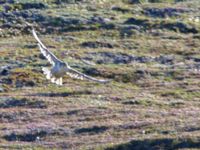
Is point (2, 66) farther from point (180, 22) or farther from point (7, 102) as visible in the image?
point (180, 22)

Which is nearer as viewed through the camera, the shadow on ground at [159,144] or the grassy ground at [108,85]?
the shadow on ground at [159,144]

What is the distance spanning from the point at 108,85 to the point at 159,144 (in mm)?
16733

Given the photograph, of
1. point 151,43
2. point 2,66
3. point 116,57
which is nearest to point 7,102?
point 2,66

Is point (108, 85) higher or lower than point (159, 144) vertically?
lower

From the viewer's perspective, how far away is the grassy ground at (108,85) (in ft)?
112

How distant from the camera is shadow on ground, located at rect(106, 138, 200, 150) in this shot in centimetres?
3072

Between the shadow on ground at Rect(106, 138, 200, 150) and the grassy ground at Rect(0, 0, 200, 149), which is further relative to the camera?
the grassy ground at Rect(0, 0, 200, 149)

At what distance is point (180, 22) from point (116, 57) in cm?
1261

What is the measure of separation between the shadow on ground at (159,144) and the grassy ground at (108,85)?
3 cm

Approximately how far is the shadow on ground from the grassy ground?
0.11 feet

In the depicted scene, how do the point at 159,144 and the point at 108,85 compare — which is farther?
the point at 108,85

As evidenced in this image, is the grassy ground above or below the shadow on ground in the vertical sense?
below

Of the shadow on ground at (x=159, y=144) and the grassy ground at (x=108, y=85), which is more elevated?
the shadow on ground at (x=159, y=144)

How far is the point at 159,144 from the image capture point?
31125mm
